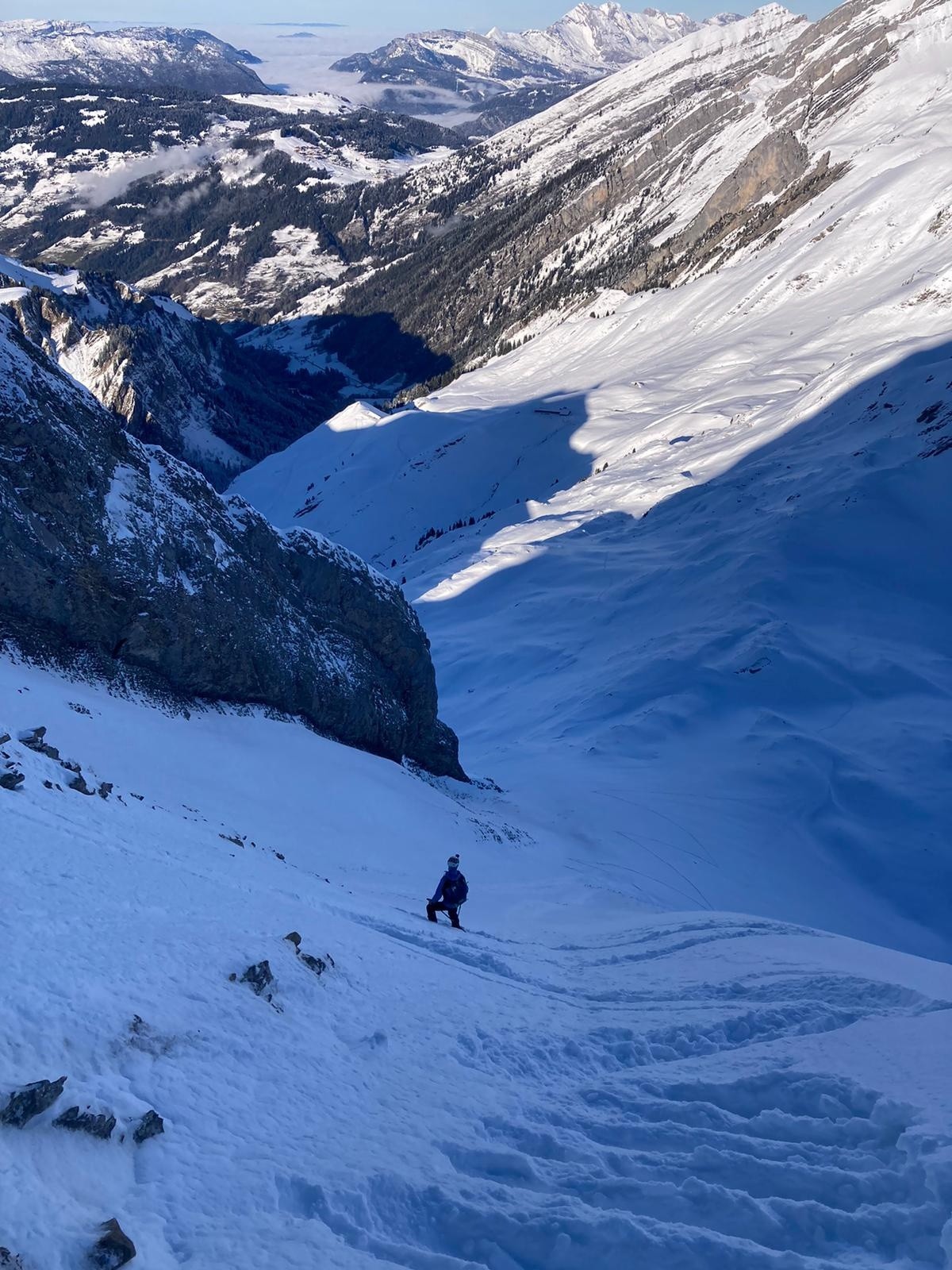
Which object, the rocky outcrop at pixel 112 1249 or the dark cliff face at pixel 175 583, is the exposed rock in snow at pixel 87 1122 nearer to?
the rocky outcrop at pixel 112 1249

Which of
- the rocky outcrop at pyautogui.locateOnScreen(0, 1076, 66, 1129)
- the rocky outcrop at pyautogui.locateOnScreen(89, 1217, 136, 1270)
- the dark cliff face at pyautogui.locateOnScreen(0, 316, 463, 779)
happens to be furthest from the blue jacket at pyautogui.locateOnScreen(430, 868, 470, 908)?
the rocky outcrop at pyautogui.locateOnScreen(89, 1217, 136, 1270)

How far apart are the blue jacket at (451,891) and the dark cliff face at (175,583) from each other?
732cm

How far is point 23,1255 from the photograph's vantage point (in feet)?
13.4

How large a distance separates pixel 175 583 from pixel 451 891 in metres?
8.50

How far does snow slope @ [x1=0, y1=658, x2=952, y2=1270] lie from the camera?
501cm

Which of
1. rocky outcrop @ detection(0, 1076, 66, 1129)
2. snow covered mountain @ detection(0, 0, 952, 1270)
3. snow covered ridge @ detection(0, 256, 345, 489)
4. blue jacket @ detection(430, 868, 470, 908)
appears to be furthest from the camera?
snow covered ridge @ detection(0, 256, 345, 489)

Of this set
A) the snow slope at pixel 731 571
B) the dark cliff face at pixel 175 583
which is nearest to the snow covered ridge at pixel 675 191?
the snow slope at pixel 731 571

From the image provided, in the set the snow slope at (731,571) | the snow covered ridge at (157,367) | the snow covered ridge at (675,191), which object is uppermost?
the snow covered ridge at (675,191)

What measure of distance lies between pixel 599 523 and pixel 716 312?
130 feet

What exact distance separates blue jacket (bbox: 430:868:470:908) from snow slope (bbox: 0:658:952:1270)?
0.60 meters

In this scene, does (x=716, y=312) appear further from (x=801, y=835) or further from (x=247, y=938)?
(x=247, y=938)

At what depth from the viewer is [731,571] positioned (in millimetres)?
35969

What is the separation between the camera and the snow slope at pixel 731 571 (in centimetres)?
2347

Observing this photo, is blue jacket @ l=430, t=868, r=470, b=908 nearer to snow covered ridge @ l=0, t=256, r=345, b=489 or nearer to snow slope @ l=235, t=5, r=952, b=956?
snow slope @ l=235, t=5, r=952, b=956
